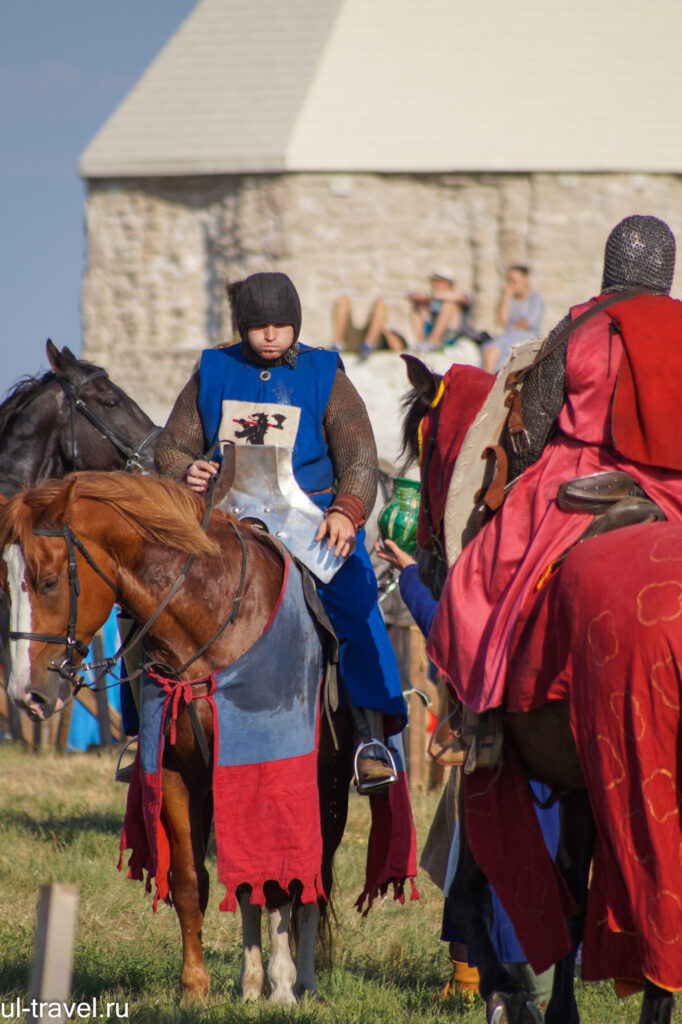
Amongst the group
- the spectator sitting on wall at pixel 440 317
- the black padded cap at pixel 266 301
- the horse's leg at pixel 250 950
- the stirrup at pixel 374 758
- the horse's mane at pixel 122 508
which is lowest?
the horse's leg at pixel 250 950

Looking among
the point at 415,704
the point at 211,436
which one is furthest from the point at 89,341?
the point at 211,436

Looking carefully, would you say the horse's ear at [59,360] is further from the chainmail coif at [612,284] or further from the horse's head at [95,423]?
the chainmail coif at [612,284]

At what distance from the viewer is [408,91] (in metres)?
21.3

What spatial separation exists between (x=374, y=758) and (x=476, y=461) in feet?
3.99

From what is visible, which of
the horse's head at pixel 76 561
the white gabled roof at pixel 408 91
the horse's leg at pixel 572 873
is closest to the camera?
the horse's leg at pixel 572 873

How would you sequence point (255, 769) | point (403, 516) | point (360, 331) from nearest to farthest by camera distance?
point (255, 769) → point (403, 516) → point (360, 331)

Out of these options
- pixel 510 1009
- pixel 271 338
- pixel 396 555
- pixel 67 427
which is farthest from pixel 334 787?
pixel 67 427

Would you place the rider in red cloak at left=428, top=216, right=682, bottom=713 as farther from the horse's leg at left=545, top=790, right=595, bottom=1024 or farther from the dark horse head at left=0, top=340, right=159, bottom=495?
the dark horse head at left=0, top=340, right=159, bottom=495

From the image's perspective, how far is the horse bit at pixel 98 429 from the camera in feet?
19.7

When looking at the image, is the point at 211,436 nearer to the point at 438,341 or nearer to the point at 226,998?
the point at 226,998

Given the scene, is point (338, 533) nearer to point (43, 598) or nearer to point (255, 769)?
point (255, 769)

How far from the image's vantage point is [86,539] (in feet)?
12.7

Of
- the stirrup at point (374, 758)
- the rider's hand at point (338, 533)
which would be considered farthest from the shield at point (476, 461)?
the stirrup at point (374, 758)

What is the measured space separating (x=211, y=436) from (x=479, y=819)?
1.87m
